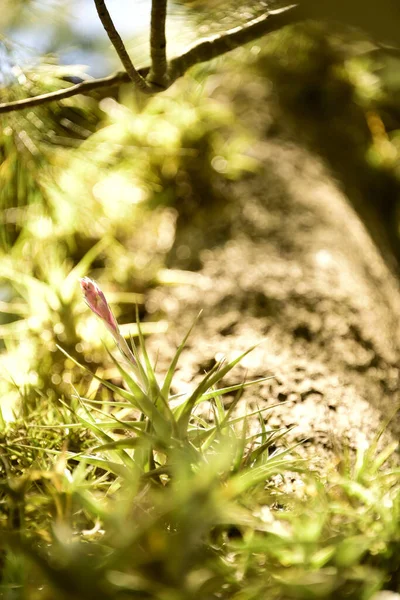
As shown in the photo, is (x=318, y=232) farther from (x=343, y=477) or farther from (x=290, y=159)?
(x=343, y=477)

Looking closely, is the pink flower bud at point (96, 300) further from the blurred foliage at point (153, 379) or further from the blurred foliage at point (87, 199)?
the blurred foliage at point (87, 199)

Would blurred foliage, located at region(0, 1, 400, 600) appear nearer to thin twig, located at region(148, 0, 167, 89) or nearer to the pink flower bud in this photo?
the pink flower bud

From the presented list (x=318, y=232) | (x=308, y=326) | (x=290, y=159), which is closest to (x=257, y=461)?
(x=308, y=326)

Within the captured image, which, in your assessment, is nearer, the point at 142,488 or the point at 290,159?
the point at 142,488

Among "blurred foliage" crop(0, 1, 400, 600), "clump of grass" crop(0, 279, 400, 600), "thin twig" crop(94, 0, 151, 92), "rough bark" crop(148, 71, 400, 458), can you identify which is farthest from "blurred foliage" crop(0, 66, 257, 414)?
"clump of grass" crop(0, 279, 400, 600)

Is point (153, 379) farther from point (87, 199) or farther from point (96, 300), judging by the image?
point (87, 199)

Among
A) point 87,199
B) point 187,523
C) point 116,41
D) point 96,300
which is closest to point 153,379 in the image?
point 96,300

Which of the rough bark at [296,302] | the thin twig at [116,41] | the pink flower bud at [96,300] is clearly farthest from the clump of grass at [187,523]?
the thin twig at [116,41]
